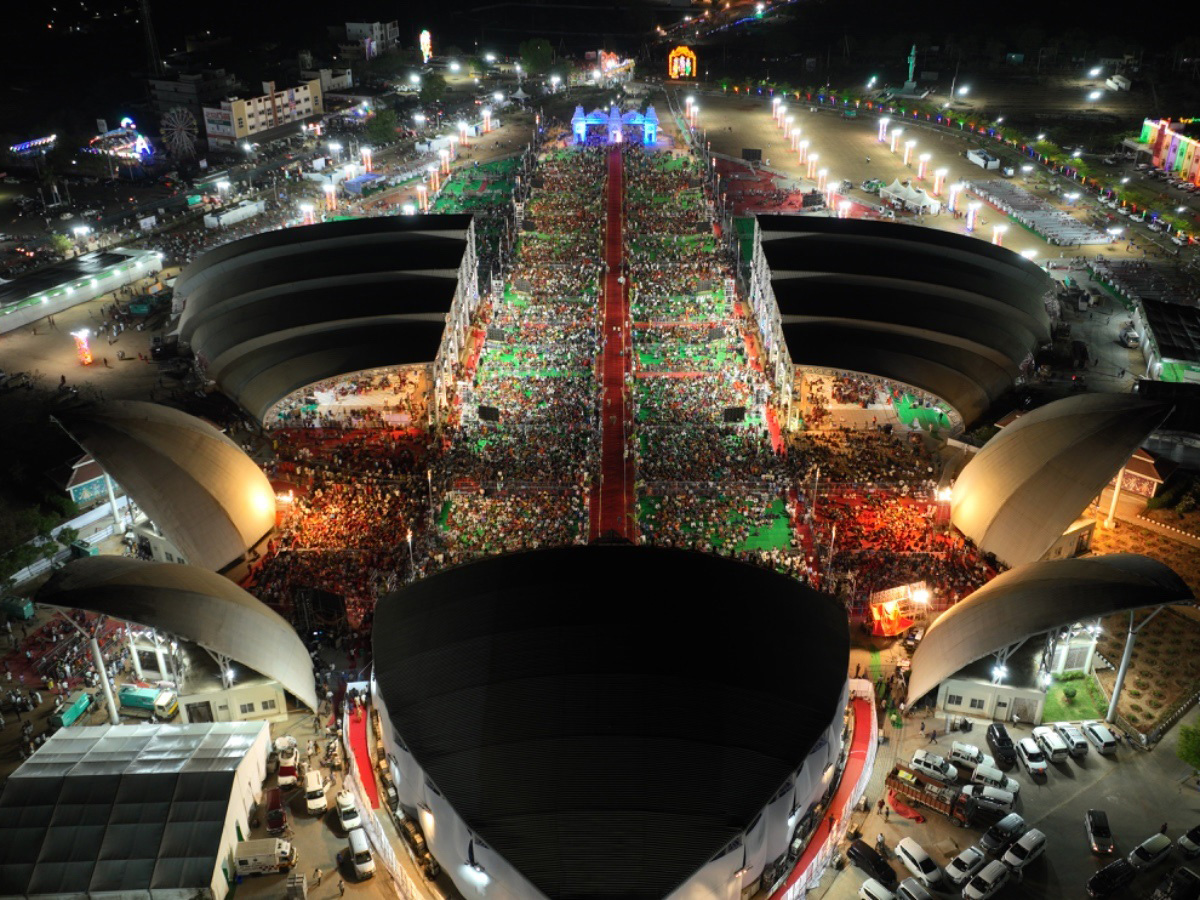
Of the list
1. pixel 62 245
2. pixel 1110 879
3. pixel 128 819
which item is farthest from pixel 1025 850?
pixel 62 245

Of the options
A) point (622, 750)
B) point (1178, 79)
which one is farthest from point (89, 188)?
point (1178, 79)

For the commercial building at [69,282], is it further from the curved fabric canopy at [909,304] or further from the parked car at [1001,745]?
the parked car at [1001,745]

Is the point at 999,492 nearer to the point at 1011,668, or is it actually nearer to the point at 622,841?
the point at 1011,668

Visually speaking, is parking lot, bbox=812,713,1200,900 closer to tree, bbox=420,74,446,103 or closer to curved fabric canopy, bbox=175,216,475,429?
curved fabric canopy, bbox=175,216,475,429

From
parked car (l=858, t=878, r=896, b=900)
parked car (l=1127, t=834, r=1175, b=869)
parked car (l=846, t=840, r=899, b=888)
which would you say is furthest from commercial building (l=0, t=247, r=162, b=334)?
parked car (l=1127, t=834, r=1175, b=869)

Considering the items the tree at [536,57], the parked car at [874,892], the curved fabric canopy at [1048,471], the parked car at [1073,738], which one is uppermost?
the tree at [536,57]

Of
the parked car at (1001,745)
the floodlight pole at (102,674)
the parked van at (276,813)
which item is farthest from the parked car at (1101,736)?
the floodlight pole at (102,674)

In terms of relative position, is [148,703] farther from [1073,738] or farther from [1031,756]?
[1073,738]
